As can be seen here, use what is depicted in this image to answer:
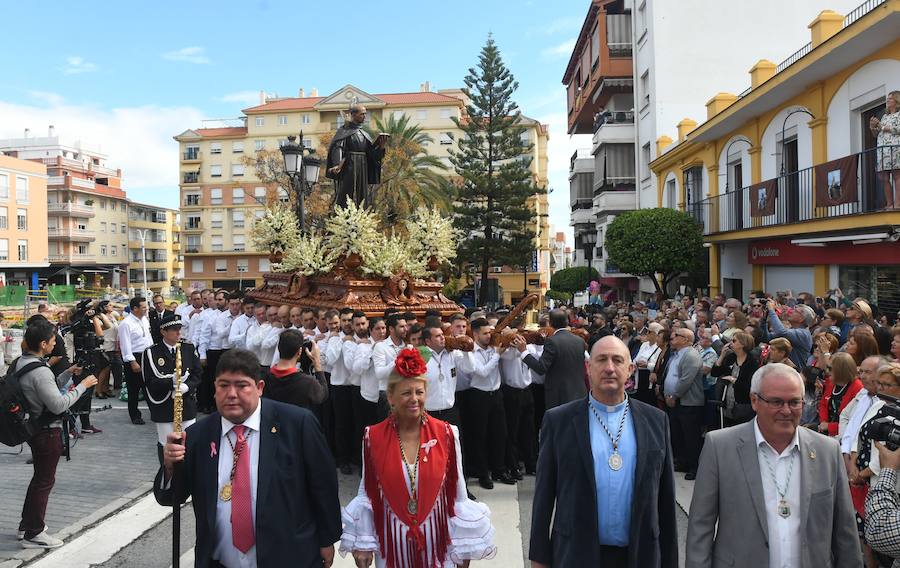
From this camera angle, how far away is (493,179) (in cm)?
3250

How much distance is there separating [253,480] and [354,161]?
27.6ft

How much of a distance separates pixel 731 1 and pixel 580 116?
12132 mm

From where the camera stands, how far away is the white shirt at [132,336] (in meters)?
10.0

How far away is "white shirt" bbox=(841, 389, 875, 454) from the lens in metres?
4.65

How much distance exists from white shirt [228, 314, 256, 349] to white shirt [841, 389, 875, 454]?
8328 millimetres

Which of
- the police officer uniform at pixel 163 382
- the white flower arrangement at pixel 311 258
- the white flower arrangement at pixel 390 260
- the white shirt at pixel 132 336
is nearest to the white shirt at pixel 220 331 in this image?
the white shirt at pixel 132 336

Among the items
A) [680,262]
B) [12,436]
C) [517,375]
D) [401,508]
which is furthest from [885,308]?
[12,436]

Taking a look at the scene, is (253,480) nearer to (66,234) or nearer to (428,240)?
(428,240)

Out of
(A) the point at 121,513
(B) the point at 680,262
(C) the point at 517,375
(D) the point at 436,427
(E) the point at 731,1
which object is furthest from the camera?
(E) the point at 731,1

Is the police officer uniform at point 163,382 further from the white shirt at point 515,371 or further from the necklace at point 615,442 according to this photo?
the necklace at point 615,442

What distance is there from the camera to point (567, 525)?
10.8 ft

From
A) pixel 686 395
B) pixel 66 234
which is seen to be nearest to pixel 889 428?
pixel 686 395

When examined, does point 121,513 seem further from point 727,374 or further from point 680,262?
point 680,262

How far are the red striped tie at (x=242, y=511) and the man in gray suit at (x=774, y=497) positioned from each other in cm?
216
